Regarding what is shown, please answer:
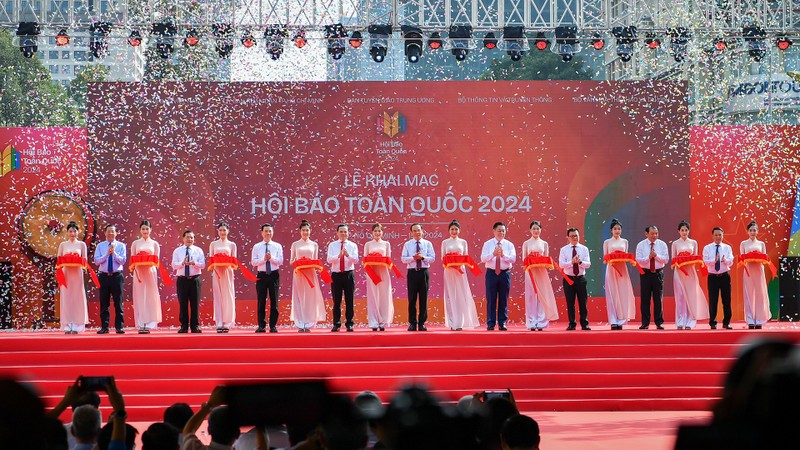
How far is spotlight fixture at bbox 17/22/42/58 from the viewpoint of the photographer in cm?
1220

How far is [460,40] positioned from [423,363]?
4.27 metres

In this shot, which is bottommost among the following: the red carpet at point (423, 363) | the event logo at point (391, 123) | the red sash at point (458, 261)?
the red carpet at point (423, 363)

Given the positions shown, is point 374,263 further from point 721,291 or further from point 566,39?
point 721,291

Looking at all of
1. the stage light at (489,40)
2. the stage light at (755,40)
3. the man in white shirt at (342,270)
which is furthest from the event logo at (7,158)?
the stage light at (755,40)

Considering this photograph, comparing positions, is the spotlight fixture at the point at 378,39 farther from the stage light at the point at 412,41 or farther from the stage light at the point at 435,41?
the stage light at the point at 435,41

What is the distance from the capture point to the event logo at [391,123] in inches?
567

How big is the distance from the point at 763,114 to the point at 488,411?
29.3 m

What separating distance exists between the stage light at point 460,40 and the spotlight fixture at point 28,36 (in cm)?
508

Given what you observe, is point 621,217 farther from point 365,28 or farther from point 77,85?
point 77,85

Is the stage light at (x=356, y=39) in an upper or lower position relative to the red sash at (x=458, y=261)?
upper

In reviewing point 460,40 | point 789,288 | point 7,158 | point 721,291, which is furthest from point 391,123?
point 789,288

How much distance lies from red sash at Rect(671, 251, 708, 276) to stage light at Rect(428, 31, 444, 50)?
4.08 meters

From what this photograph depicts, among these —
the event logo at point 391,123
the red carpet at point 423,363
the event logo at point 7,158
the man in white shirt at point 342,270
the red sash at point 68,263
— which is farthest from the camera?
the event logo at point 7,158

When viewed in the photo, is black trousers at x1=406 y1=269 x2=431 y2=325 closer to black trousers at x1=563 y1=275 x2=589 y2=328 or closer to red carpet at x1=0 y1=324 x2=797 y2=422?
red carpet at x1=0 y1=324 x2=797 y2=422
